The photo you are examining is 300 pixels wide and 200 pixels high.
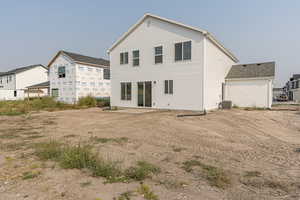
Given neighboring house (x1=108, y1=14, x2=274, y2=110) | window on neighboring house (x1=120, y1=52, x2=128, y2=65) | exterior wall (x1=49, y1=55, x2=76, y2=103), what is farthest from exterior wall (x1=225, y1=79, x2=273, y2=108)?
exterior wall (x1=49, y1=55, x2=76, y2=103)

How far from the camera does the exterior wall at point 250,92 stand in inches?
515

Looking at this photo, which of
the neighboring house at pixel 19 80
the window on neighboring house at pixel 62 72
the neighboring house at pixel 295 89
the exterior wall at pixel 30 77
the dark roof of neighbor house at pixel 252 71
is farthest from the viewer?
the exterior wall at pixel 30 77

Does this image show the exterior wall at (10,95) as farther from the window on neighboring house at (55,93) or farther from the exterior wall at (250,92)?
the exterior wall at (250,92)

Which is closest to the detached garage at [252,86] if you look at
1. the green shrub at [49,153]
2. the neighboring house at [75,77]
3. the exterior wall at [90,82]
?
the green shrub at [49,153]

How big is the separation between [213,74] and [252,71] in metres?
4.31

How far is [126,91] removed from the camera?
15.0 meters

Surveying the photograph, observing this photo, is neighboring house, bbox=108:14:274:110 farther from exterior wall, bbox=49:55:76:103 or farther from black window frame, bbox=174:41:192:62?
exterior wall, bbox=49:55:76:103

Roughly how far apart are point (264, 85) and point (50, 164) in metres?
15.0

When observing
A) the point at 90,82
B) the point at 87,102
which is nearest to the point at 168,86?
the point at 87,102

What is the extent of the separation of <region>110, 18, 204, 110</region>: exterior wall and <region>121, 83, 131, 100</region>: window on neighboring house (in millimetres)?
362

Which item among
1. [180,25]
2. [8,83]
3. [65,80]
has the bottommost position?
[65,80]

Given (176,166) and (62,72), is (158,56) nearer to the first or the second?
(176,166)

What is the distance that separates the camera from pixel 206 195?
254 cm

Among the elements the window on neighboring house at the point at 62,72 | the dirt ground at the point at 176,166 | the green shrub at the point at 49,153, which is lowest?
the dirt ground at the point at 176,166
